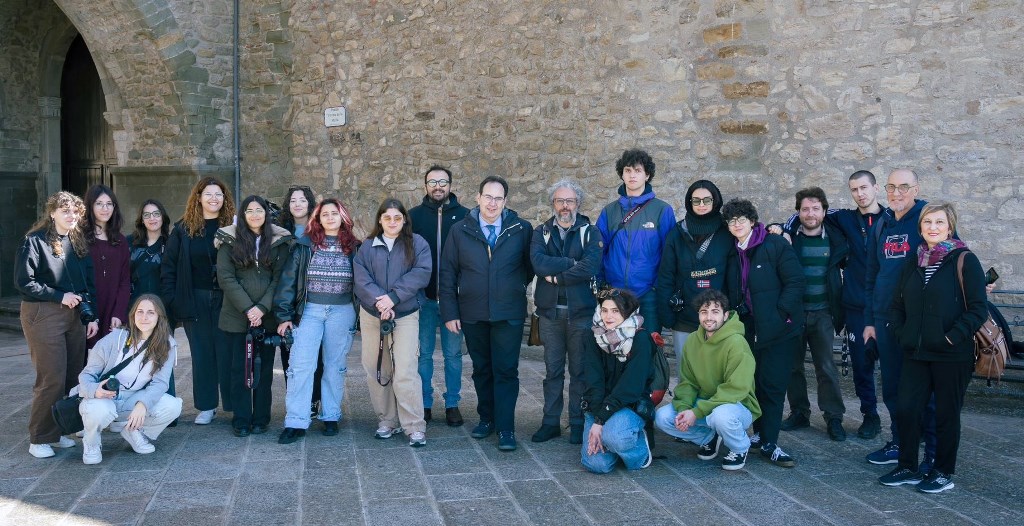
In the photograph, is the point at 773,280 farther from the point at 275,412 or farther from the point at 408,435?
the point at 275,412

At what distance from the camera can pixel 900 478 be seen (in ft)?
14.4

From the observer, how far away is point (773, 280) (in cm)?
491

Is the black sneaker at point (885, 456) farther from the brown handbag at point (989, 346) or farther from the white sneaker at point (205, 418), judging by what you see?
the white sneaker at point (205, 418)

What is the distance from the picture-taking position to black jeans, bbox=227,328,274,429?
533cm

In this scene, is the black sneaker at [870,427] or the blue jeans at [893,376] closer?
the blue jeans at [893,376]

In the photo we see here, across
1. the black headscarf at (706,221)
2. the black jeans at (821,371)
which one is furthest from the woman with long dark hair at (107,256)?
the black jeans at (821,371)

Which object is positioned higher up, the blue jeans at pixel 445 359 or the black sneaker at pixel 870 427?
the blue jeans at pixel 445 359

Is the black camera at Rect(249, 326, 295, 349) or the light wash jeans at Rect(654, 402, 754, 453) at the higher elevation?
the black camera at Rect(249, 326, 295, 349)

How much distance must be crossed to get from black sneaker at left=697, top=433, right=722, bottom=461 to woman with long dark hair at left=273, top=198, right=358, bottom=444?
2.21 meters

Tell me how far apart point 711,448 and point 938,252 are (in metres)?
1.60

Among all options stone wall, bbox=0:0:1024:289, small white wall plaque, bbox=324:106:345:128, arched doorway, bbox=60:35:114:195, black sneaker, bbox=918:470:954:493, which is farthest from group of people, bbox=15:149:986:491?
arched doorway, bbox=60:35:114:195

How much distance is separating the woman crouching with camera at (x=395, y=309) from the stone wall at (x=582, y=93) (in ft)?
10.7

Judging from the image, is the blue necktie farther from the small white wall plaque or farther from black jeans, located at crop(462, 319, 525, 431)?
the small white wall plaque

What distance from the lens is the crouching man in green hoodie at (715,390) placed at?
464 centimetres
